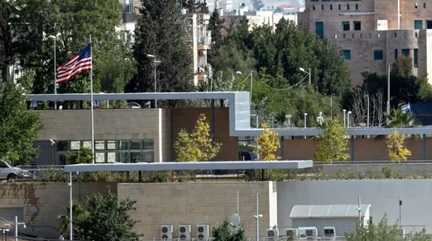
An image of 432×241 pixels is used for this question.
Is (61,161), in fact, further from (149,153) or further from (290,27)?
(290,27)

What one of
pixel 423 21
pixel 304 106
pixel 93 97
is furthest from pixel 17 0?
pixel 423 21

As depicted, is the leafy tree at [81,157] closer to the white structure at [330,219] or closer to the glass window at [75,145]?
the glass window at [75,145]

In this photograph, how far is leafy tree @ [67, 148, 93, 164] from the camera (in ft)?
282

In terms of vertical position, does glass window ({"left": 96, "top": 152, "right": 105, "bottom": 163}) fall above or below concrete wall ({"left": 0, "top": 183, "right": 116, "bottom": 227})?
above

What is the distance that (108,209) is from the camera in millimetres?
77500

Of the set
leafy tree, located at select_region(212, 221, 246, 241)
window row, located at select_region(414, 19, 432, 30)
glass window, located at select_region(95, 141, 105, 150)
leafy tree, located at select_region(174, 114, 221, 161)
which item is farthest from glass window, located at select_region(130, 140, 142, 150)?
window row, located at select_region(414, 19, 432, 30)

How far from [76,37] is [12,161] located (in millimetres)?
19049

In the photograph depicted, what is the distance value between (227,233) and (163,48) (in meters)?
37.5

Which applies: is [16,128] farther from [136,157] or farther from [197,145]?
[197,145]

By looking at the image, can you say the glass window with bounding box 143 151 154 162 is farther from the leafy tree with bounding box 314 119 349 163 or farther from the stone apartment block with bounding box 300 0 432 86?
the stone apartment block with bounding box 300 0 432 86

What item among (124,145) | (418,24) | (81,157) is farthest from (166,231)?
(418,24)

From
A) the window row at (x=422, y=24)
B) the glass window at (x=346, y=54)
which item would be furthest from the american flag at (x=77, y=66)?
the window row at (x=422, y=24)

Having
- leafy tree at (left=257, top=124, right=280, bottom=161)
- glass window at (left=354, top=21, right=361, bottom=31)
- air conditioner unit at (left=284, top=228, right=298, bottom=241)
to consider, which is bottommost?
air conditioner unit at (left=284, top=228, right=298, bottom=241)

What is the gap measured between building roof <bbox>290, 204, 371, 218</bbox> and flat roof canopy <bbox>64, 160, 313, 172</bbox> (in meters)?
1.18
